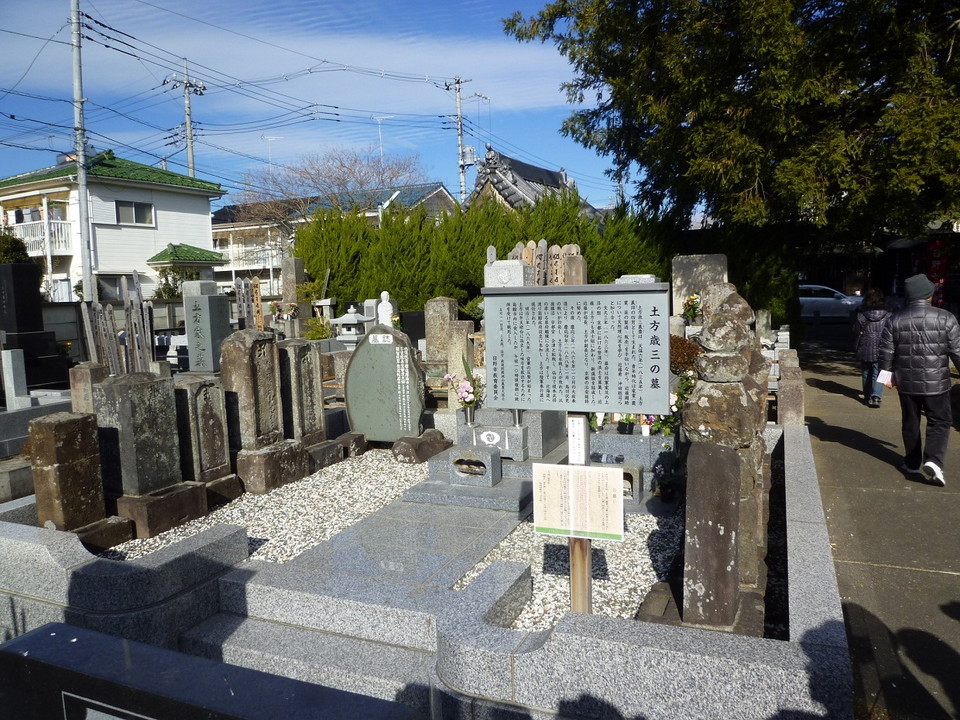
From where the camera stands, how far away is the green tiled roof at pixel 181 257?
26.4 m

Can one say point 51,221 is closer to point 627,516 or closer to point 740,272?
point 740,272

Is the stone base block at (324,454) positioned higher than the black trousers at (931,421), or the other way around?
the black trousers at (931,421)

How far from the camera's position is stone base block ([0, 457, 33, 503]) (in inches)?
252

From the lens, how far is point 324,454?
7715mm

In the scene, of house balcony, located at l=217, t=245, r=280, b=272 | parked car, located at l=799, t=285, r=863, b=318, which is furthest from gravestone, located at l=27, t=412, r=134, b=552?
house balcony, located at l=217, t=245, r=280, b=272

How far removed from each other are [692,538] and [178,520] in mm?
4270

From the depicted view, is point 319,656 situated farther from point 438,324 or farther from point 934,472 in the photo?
point 438,324

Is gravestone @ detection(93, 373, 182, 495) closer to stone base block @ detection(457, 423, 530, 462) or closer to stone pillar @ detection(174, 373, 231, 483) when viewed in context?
stone pillar @ detection(174, 373, 231, 483)

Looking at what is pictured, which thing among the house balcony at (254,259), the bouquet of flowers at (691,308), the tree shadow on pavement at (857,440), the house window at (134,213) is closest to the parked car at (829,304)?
the bouquet of flowers at (691,308)

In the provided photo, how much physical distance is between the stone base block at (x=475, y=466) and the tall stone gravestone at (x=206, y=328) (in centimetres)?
575

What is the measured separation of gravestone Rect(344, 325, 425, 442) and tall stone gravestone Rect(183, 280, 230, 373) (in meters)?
3.54

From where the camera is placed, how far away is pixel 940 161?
9.65 meters

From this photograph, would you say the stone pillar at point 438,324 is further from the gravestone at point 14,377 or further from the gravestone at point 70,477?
the gravestone at point 70,477

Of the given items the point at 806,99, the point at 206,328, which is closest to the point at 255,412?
the point at 206,328
